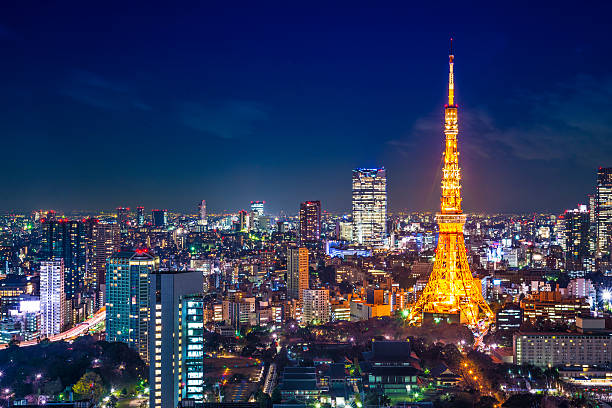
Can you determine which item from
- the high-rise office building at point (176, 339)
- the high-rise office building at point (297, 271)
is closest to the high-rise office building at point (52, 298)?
the high-rise office building at point (297, 271)

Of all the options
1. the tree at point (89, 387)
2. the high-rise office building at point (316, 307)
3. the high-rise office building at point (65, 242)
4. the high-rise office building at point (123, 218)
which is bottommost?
the tree at point (89, 387)

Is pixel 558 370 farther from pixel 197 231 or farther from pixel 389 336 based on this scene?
pixel 197 231

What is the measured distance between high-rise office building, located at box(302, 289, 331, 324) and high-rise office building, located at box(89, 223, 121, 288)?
7.72 m

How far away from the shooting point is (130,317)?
61.0 ft

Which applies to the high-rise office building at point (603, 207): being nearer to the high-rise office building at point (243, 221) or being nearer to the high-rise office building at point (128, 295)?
the high-rise office building at point (243, 221)

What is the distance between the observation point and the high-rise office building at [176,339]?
11180 millimetres

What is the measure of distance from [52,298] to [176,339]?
13.1 m

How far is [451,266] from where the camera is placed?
1991 centimetres

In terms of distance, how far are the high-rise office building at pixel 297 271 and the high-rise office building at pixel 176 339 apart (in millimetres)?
16311

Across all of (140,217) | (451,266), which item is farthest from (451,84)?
(140,217)

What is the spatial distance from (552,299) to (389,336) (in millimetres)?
5259

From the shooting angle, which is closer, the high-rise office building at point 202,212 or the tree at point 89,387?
the tree at point 89,387

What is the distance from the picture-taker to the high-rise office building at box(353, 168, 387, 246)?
5044 cm

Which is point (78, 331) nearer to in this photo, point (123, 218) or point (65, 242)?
point (65, 242)
